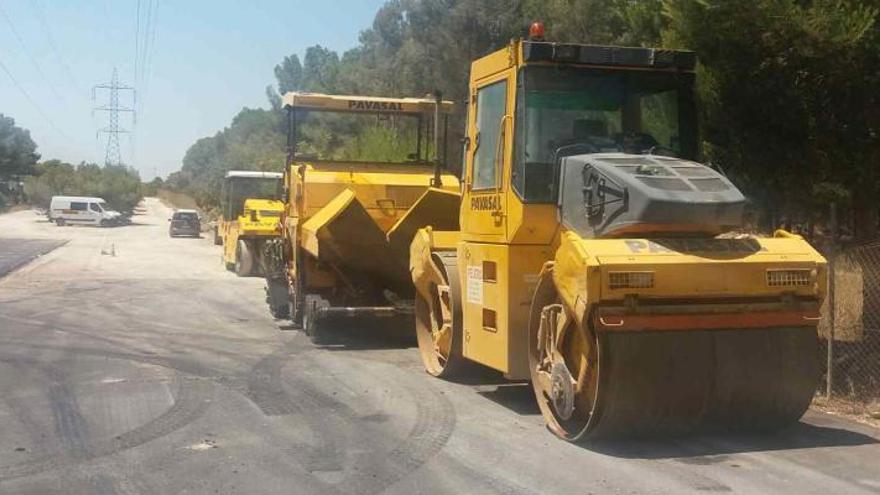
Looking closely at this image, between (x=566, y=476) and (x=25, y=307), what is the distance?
48.5 feet

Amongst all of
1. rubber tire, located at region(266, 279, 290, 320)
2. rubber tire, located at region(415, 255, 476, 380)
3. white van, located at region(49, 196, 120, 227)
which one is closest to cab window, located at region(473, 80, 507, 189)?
rubber tire, located at region(415, 255, 476, 380)

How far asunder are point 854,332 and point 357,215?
6.16m

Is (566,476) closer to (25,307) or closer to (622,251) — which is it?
(622,251)

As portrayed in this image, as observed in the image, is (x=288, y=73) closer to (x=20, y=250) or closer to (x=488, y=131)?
(x=20, y=250)

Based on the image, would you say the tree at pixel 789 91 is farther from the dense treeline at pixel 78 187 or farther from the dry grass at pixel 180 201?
the dry grass at pixel 180 201

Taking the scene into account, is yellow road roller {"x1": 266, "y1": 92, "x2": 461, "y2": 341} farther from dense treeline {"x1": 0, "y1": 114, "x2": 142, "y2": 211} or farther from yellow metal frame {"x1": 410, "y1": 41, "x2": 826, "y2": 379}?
dense treeline {"x1": 0, "y1": 114, "x2": 142, "y2": 211}

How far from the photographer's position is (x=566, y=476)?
22.8 feet

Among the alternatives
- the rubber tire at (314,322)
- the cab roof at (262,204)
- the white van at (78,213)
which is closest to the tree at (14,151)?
the white van at (78,213)

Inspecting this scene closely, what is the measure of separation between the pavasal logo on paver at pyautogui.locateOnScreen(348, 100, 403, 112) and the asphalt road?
3351 mm

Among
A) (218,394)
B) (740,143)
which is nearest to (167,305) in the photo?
(218,394)

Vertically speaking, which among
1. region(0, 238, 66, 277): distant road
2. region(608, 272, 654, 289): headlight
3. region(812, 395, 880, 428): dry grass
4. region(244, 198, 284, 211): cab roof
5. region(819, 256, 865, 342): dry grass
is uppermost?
region(244, 198, 284, 211): cab roof

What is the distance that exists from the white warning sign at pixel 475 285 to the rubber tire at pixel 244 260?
18.3 metres

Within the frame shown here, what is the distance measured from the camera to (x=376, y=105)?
50.9 feet

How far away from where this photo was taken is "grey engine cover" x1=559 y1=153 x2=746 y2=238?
768cm
